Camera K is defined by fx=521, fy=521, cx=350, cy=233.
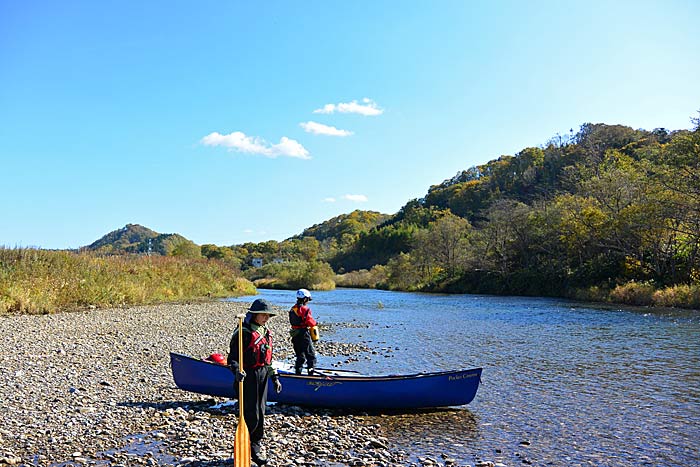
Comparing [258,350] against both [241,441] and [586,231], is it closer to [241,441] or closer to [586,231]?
[241,441]

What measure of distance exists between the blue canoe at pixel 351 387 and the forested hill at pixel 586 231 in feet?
90.4

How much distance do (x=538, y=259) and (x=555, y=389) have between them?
140 ft

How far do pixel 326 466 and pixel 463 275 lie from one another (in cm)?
5508

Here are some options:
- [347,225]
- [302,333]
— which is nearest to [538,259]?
[302,333]

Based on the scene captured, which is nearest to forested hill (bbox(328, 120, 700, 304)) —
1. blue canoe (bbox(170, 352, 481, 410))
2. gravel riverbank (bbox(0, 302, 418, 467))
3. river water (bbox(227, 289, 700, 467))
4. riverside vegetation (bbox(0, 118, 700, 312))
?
riverside vegetation (bbox(0, 118, 700, 312))

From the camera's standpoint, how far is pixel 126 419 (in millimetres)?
7879

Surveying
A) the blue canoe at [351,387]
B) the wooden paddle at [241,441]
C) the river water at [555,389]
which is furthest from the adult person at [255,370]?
the blue canoe at [351,387]

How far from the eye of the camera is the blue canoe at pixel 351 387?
8.95m

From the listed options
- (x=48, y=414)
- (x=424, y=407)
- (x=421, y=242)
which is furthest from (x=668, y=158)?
(x=421, y=242)

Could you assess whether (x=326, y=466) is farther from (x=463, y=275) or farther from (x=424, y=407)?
(x=463, y=275)

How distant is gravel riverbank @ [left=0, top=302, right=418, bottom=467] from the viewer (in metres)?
6.59

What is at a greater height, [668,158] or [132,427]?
[668,158]

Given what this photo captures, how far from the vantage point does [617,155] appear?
2071 inches

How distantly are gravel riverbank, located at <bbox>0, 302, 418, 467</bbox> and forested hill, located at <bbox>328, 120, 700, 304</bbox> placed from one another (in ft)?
98.3
